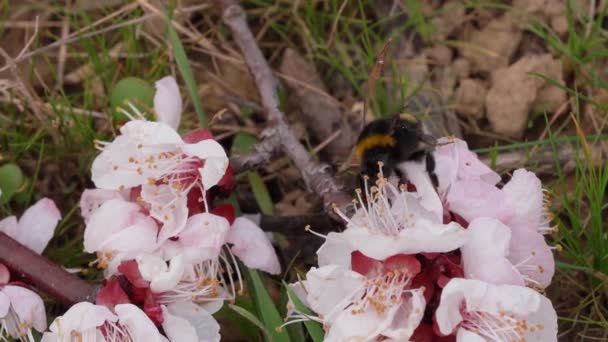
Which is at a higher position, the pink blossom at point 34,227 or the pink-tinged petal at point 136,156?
the pink-tinged petal at point 136,156

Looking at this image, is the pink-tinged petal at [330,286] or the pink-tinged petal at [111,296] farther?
the pink-tinged petal at [111,296]

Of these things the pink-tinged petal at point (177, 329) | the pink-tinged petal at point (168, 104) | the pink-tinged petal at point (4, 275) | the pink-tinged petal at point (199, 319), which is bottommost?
the pink-tinged petal at point (199, 319)

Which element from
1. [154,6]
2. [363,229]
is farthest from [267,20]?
[363,229]

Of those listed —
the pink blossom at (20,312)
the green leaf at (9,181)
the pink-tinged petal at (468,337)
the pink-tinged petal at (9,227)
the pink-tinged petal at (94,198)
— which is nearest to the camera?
the pink-tinged petal at (468,337)

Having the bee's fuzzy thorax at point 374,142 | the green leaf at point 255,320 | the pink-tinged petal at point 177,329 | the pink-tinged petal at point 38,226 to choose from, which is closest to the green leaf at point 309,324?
the green leaf at point 255,320

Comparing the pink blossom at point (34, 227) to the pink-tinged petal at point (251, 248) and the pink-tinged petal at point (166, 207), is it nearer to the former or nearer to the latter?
the pink-tinged petal at point (166, 207)

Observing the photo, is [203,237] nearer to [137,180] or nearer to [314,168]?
[137,180]

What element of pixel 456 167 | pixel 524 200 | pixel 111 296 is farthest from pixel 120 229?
pixel 524 200
